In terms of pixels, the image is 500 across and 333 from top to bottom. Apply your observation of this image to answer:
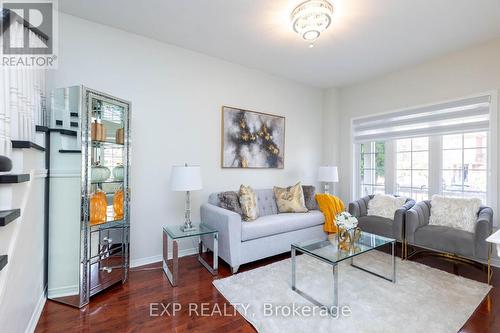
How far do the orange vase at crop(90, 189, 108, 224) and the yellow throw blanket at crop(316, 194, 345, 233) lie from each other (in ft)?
9.46

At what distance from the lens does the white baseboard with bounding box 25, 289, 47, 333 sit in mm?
1736

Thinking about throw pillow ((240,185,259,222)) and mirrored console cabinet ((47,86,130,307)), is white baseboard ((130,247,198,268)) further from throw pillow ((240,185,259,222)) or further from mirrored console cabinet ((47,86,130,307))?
throw pillow ((240,185,259,222))

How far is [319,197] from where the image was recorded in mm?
3832

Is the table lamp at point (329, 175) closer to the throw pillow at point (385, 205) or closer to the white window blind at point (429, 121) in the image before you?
the throw pillow at point (385, 205)

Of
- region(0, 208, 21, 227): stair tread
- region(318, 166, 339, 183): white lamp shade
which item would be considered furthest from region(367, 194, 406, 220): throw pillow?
region(0, 208, 21, 227): stair tread

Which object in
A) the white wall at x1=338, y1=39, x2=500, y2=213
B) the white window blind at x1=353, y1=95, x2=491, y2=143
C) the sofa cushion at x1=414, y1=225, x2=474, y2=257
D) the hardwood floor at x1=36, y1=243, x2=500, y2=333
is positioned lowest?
the hardwood floor at x1=36, y1=243, x2=500, y2=333

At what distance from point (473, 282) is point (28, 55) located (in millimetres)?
4618

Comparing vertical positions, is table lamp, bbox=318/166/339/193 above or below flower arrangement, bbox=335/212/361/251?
above

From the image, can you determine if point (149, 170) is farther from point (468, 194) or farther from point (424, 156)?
point (468, 194)

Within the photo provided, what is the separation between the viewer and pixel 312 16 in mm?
2234

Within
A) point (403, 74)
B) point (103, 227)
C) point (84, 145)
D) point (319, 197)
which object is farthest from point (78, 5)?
point (403, 74)

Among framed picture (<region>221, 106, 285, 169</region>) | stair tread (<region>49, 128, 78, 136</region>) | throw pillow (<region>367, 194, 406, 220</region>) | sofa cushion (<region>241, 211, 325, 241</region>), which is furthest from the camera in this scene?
framed picture (<region>221, 106, 285, 169</region>)

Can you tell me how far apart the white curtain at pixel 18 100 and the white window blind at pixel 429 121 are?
4.60 meters

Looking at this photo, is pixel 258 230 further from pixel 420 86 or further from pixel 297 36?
pixel 420 86
